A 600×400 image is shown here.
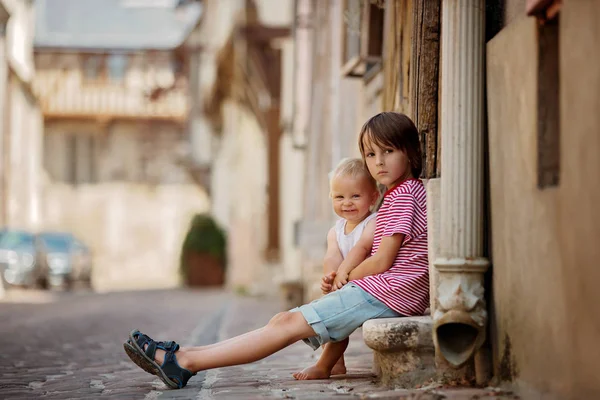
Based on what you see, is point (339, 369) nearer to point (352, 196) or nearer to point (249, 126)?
point (352, 196)

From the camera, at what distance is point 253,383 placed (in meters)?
4.17

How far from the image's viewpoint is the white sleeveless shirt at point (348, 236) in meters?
4.20

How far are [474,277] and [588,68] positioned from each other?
116cm

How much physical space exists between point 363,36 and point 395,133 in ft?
9.95

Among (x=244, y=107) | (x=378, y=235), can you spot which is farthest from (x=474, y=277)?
(x=244, y=107)

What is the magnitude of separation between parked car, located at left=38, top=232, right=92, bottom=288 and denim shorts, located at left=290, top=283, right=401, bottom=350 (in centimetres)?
1790

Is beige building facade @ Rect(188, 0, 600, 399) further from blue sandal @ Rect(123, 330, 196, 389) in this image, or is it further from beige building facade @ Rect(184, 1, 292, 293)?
beige building facade @ Rect(184, 1, 292, 293)

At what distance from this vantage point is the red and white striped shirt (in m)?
3.83

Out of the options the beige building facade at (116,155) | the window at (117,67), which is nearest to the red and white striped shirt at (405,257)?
the beige building facade at (116,155)

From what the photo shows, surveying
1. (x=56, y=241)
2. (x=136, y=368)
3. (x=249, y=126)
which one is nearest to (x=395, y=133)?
(x=136, y=368)

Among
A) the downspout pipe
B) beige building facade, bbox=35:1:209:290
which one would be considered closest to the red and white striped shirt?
the downspout pipe

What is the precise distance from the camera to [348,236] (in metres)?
4.27

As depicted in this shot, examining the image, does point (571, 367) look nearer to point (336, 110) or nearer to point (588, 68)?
point (588, 68)

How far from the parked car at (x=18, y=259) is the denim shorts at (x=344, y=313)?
1517cm
